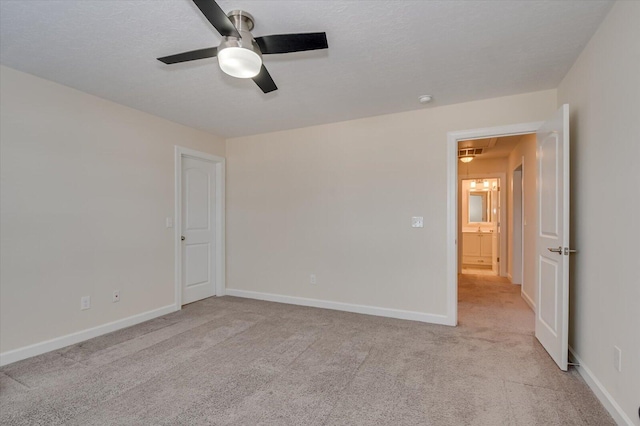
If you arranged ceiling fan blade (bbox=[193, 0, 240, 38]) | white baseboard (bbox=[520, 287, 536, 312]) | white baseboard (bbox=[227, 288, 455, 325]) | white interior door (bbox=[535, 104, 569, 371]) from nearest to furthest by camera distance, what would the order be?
1. ceiling fan blade (bbox=[193, 0, 240, 38])
2. white interior door (bbox=[535, 104, 569, 371])
3. white baseboard (bbox=[227, 288, 455, 325])
4. white baseboard (bbox=[520, 287, 536, 312])

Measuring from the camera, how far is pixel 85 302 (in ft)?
9.79

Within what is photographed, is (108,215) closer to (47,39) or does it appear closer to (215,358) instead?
(47,39)

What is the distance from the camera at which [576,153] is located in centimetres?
242

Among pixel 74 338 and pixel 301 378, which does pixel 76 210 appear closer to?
pixel 74 338

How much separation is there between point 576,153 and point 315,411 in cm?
270

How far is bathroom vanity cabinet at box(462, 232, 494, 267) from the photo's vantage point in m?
7.35

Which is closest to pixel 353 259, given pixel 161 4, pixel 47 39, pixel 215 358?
pixel 215 358

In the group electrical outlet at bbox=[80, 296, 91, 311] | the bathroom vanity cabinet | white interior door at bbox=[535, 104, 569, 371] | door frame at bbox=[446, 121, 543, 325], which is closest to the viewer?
white interior door at bbox=[535, 104, 569, 371]

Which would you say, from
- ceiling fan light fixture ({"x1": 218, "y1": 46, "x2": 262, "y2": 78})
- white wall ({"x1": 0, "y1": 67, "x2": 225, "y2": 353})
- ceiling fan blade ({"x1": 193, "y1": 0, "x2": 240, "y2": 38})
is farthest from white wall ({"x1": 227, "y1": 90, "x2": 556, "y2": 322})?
ceiling fan blade ({"x1": 193, "y1": 0, "x2": 240, "y2": 38})

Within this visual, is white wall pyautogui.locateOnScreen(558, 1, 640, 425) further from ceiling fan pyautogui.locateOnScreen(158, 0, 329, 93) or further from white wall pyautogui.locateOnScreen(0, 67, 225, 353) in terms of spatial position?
white wall pyautogui.locateOnScreen(0, 67, 225, 353)

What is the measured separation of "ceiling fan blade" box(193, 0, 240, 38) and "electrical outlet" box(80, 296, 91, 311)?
2.84 meters

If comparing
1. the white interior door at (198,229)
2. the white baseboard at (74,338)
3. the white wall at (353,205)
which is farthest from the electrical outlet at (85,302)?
the white wall at (353,205)

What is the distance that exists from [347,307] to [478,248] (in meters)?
4.99

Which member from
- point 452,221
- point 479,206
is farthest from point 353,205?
point 479,206
